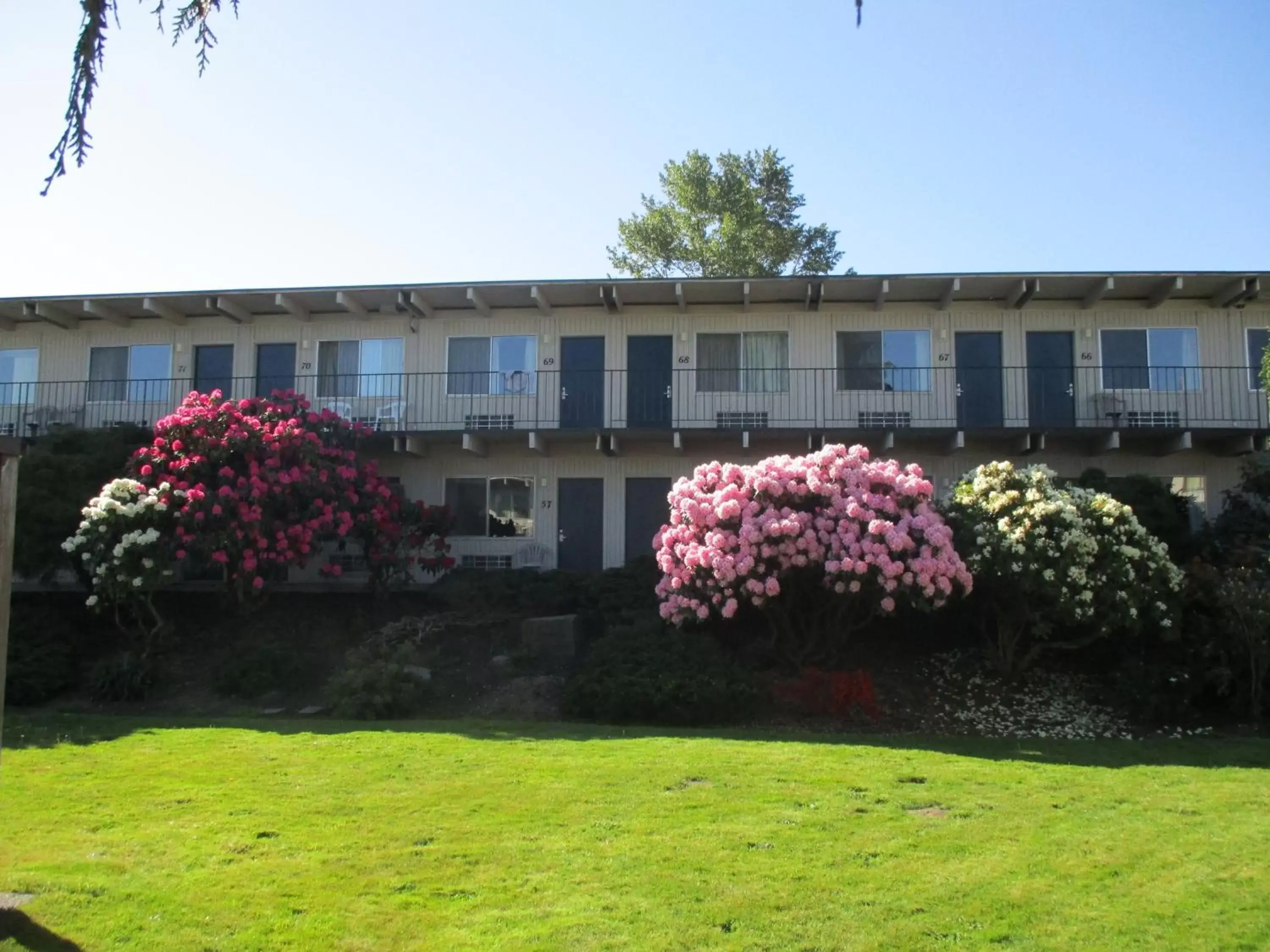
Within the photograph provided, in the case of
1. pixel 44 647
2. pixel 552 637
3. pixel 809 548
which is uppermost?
pixel 809 548

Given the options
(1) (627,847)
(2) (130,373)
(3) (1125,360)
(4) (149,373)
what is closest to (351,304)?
(4) (149,373)

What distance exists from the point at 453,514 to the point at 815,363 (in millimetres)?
7132

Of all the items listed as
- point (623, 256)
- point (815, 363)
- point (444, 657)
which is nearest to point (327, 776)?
point (444, 657)

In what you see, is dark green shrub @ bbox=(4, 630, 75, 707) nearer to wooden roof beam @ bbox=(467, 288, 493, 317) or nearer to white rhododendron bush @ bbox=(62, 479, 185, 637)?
white rhododendron bush @ bbox=(62, 479, 185, 637)

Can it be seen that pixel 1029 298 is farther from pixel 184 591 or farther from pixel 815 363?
pixel 184 591

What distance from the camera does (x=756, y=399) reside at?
20438 millimetres

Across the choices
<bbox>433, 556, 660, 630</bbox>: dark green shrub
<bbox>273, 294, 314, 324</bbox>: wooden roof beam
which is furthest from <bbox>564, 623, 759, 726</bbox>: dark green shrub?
<bbox>273, 294, 314, 324</bbox>: wooden roof beam

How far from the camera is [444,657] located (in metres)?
15.9

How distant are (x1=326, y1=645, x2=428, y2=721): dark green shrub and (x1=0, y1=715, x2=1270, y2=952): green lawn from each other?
239 cm

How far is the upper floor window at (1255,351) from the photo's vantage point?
19.9 metres

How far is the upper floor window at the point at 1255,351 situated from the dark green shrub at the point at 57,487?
19.2m

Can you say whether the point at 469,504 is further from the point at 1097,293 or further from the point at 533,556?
the point at 1097,293

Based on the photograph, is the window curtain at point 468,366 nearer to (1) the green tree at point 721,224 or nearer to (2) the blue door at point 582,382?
(2) the blue door at point 582,382

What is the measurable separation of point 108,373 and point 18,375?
1968 millimetres
